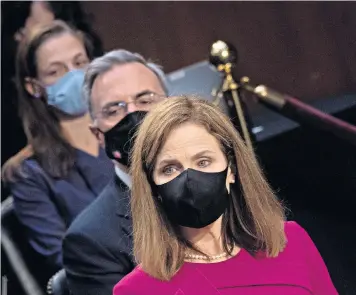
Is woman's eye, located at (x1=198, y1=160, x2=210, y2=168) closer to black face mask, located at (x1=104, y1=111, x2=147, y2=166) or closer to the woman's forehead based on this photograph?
the woman's forehead

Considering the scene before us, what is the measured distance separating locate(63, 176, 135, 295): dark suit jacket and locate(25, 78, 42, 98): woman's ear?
0.50 m

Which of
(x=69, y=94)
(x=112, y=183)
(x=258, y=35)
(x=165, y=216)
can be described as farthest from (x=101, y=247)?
(x=258, y=35)

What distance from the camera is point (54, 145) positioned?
1.62 m

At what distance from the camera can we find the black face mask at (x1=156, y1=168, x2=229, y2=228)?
94 cm

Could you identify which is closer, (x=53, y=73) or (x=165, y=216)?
(x=165, y=216)

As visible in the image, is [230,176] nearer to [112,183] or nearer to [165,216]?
[165,216]

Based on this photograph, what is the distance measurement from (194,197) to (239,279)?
0.16 m

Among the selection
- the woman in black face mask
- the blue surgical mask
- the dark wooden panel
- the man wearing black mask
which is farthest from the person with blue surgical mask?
the woman in black face mask

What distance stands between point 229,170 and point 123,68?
441 mm

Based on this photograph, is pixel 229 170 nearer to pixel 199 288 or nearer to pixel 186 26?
pixel 199 288

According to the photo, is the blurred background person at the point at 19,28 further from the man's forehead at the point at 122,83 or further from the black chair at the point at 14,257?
the man's forehead at the point at 122,83

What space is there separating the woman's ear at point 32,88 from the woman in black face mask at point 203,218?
75 cm

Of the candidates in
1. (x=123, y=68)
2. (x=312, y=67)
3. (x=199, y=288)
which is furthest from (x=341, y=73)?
(x=199, y=288)

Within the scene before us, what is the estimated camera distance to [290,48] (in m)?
1.51
